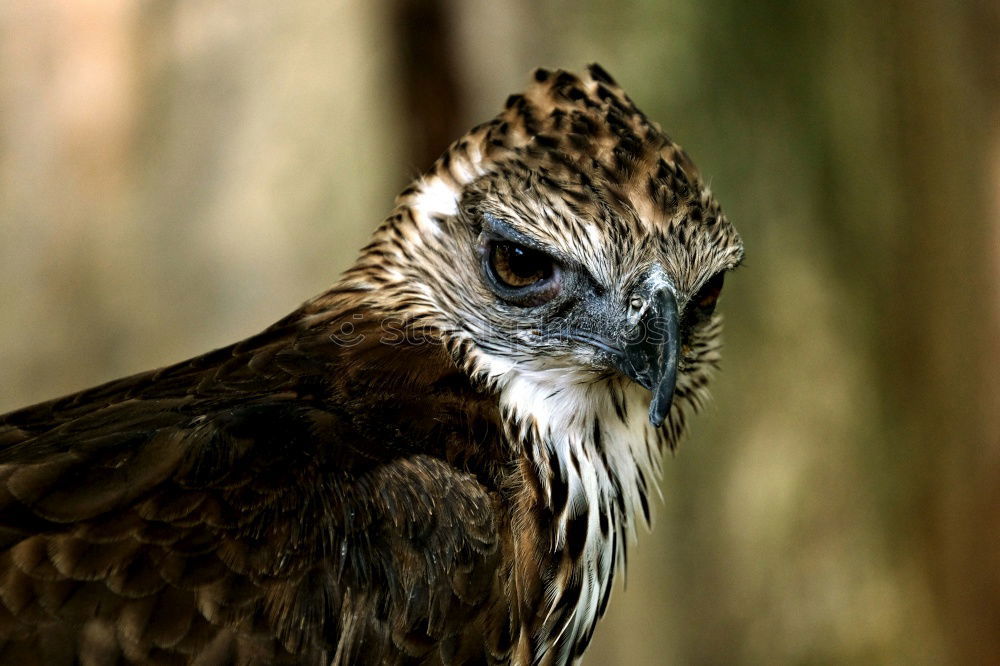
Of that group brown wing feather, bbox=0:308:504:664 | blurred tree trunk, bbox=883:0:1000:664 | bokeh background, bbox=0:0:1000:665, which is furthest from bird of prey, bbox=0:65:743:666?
blurred tree trunk, bbox=883:0:1000:664

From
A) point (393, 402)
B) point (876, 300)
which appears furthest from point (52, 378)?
point (876, 300)

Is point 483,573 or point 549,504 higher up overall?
→ point 549,504

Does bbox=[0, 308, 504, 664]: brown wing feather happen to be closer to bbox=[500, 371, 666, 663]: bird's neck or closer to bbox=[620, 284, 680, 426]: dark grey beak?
bbox=[500, 371, 666, 663]: bird's neck

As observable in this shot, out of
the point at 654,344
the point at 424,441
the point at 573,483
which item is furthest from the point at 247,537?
the point at 654,344

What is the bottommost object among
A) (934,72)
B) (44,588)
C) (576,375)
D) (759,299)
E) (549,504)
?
(44,588)

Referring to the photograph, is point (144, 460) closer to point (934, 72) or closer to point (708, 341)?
point (708, 341)

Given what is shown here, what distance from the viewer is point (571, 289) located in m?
2.27

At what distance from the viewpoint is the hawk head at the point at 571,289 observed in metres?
2.19

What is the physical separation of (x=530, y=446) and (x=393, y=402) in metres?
0.33

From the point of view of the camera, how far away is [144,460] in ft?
6.33

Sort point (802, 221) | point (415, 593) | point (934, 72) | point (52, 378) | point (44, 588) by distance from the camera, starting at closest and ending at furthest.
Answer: point (44, 588), point (415, 593), point (934, 72), point (802, 221), point (52, 378)

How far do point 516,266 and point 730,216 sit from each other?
2.36m

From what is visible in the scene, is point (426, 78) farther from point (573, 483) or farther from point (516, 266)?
point (573, 483)

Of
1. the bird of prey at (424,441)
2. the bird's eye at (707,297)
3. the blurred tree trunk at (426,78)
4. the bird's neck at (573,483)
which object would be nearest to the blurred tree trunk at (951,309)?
the blurred tree trunk at (426,78)
